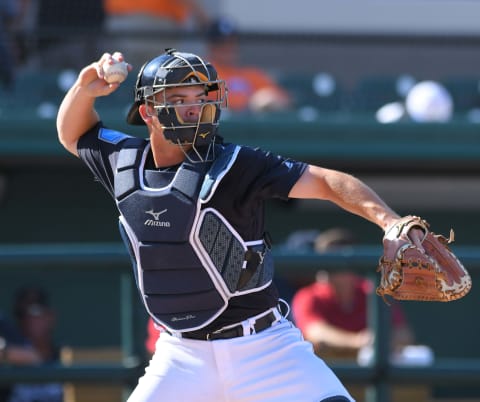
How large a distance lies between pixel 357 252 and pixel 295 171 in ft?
5.99

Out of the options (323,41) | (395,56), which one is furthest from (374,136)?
(395,56)

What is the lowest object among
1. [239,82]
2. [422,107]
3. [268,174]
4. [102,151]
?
[268,174]

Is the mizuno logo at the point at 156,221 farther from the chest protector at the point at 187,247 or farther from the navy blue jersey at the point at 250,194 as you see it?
the navy blue jersey at the point at 250,194

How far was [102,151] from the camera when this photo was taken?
3.95 metres

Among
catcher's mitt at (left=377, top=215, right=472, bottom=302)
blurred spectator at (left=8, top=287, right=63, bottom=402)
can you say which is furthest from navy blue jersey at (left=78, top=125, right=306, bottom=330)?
blurred spectator at (left=8, top=287, right=63, bottom=402)

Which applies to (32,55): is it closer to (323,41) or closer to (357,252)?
(323,41)

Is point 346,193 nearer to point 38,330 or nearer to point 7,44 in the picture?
point 38,330

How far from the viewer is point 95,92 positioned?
3.91 meters

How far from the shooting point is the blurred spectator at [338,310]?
607 cm

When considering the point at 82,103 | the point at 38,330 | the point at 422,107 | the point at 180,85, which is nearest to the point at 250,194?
the point at 180,85

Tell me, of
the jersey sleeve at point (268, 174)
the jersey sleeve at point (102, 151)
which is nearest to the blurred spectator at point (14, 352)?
the jersey sleeve at point (102, 151)

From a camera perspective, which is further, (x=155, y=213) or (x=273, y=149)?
(x=273, y=149)

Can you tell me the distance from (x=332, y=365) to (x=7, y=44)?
4502mm

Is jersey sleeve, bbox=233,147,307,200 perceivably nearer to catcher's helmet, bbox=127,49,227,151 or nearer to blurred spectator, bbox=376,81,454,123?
catcher's helmet, bbox=127,49,227,151
